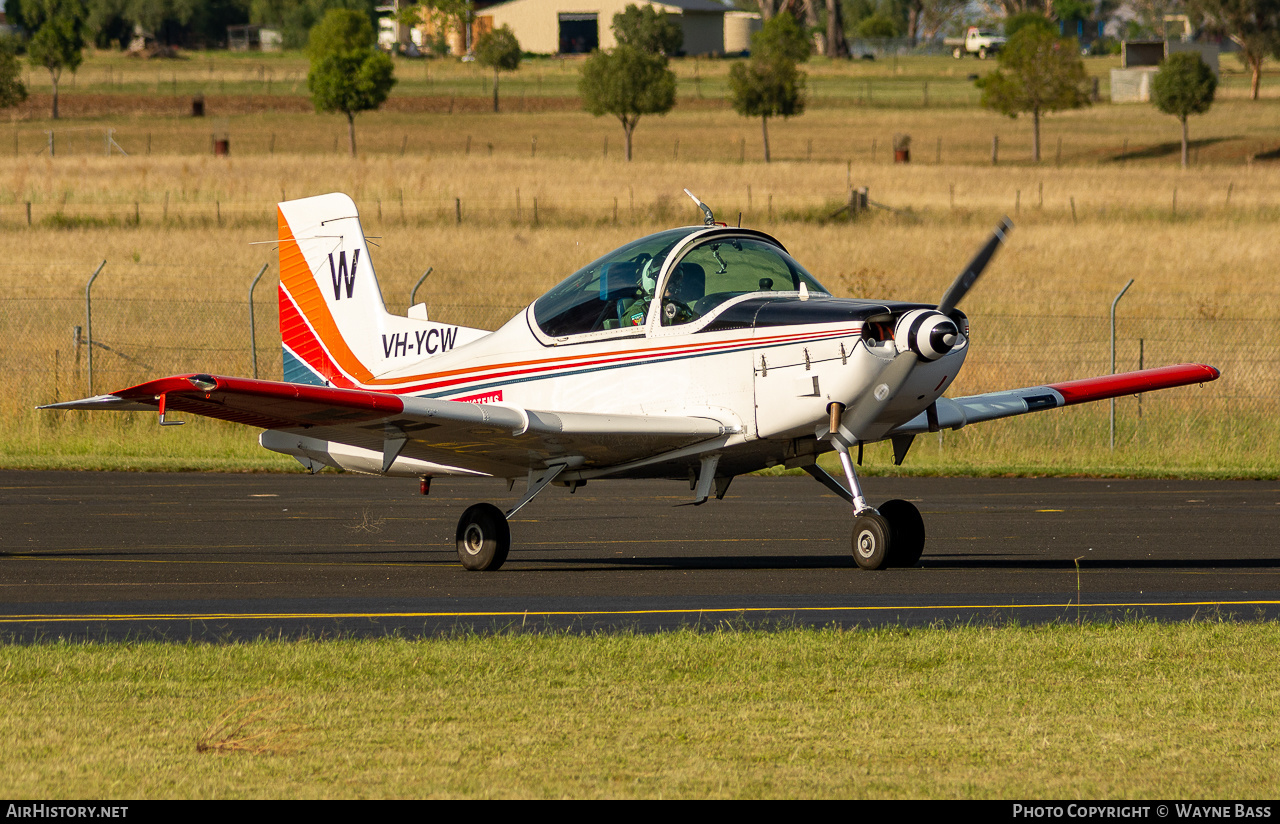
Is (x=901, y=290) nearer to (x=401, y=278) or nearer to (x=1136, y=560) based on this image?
(x=401, y=278)

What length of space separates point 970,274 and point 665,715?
231 inches

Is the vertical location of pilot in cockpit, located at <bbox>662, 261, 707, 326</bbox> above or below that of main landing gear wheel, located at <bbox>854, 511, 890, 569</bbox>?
above

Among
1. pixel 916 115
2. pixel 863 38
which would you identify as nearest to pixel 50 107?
pixel 916 115

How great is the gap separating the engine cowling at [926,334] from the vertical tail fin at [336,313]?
4.27 meters

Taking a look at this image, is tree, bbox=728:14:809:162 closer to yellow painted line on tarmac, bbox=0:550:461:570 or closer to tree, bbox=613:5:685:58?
tree, bbox=613:5:685:58

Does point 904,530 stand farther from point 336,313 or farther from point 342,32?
point 342,32

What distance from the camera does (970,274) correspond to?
11883 mm

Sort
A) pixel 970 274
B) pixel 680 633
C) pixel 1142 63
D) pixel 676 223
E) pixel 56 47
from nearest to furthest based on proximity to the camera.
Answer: pixel 680 633, pixel 970 274, pixel 676 223, pixel 56 47, pixel 1142 63

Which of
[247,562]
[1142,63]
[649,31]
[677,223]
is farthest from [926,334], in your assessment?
[1142,63]

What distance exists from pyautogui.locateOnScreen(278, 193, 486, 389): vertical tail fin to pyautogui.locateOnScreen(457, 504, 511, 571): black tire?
6.20 feet

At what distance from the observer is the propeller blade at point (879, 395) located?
1138 cm

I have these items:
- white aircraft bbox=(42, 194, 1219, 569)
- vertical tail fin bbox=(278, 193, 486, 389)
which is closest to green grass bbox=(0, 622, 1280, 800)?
white aircraft bbox=(42, 194, 1219, 569)

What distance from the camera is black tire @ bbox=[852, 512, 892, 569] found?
11.9m

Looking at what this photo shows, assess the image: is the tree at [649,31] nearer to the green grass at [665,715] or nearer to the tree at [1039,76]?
the tree at [1039,76]
